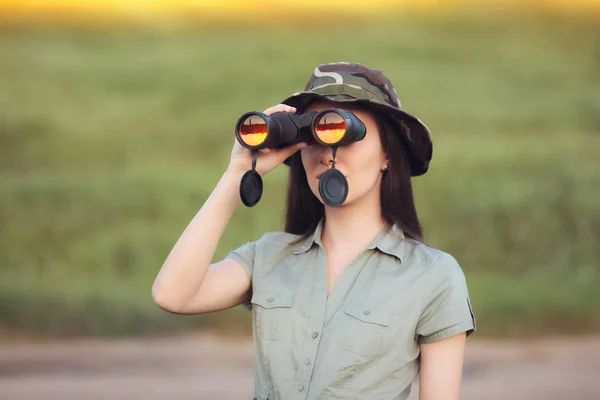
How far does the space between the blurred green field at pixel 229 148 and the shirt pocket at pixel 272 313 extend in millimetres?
3589

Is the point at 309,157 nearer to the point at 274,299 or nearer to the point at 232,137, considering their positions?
the point at 274,299

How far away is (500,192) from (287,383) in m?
4.47

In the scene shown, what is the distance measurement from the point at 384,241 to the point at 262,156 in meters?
0.32

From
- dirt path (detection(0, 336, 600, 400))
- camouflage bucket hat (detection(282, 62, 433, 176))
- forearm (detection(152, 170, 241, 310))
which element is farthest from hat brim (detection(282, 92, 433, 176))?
dirt path (detection(0, 336, 600, 400))

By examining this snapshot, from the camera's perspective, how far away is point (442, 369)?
74.4 inches

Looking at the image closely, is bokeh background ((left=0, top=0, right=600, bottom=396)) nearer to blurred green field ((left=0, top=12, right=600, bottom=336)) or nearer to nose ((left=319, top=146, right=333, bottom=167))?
blurred green field ((left=0, top=12, right=600, bottom=336))

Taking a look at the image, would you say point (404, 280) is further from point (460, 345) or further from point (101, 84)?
point (101, 84)

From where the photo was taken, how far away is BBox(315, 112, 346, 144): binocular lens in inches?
73.3

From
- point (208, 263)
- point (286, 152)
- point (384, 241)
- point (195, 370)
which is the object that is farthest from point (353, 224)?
point (195, 370)

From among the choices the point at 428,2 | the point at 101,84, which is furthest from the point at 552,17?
the point at 101,84

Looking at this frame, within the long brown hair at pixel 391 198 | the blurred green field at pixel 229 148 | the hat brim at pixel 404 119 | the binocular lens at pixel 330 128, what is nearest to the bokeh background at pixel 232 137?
the blurred green field at pixel 229 148

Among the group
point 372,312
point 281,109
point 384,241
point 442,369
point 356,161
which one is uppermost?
point 281,109

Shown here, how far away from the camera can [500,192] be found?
6141 mm

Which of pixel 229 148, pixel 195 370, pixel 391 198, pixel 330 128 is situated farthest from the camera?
pixel 229 148
